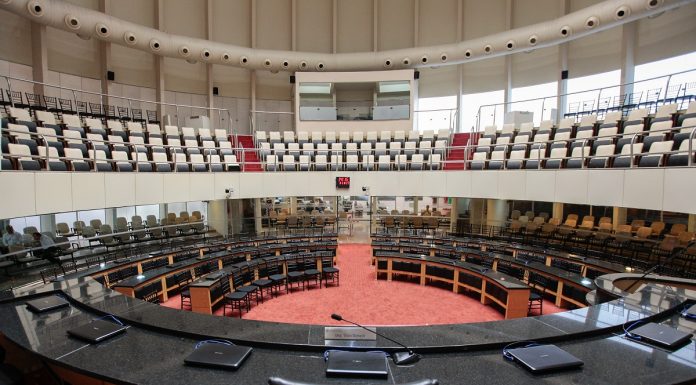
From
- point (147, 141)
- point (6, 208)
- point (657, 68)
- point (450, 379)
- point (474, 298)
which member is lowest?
point (474, 298)

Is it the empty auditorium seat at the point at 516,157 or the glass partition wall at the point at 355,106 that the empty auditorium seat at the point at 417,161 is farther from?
the glass partition wall at the point at 355,106

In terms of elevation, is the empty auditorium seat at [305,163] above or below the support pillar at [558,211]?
above

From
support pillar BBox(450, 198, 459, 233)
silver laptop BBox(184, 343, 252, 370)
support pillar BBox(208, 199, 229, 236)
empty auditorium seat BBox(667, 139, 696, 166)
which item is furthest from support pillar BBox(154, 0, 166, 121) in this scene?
empty auditorium seat BBox(667, 139, 696, 166)

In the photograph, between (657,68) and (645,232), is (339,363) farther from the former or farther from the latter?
(657,68)

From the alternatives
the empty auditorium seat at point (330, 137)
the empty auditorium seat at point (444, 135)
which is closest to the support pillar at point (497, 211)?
the empty auditorium seat at point (444, 135)

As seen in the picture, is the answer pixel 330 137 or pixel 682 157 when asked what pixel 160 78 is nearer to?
pixel 330 137

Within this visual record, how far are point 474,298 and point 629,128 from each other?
7550 millimetres

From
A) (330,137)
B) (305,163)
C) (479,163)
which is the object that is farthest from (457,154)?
(305,163)

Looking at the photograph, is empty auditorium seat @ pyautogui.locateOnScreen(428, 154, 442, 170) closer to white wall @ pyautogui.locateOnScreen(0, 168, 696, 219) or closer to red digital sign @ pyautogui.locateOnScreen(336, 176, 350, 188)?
white wall @ pyautogui.locateOnScreen(0, 168, 696, 219)

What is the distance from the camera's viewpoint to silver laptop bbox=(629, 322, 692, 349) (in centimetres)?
273

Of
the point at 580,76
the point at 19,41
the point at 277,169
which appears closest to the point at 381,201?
the point at 277,169

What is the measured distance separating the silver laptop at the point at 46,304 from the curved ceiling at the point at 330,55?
13.2m

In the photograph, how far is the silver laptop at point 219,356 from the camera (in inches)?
97.1

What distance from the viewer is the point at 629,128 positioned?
1040 centimetres
